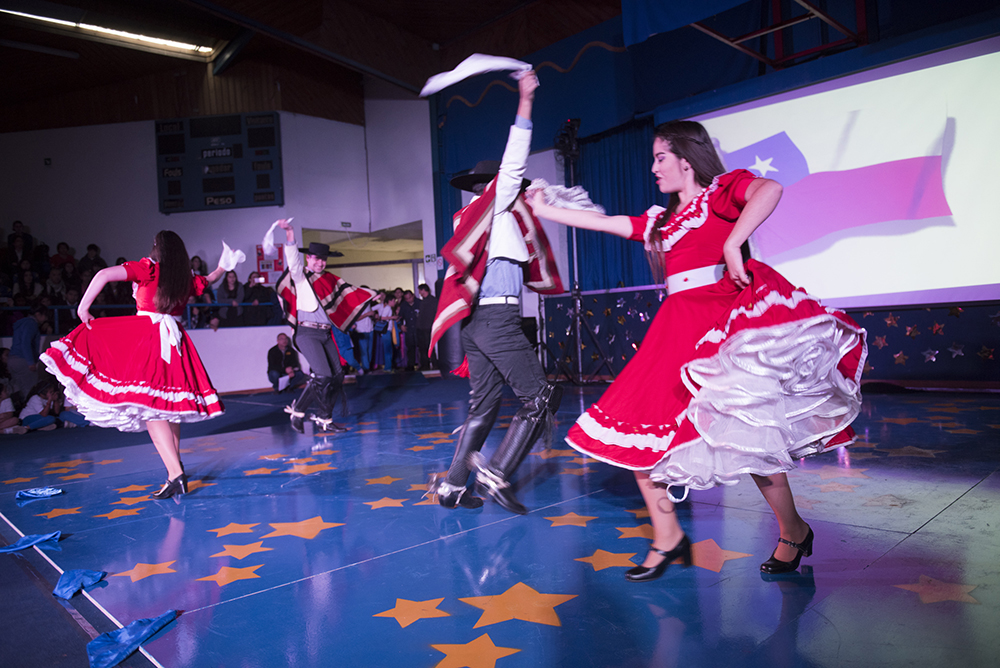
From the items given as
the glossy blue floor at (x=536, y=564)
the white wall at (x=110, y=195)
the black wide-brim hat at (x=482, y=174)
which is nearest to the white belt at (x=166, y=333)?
the glossy blue floor at (x=536, y=564)

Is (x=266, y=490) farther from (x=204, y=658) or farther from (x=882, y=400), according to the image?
(x=882, y=400)

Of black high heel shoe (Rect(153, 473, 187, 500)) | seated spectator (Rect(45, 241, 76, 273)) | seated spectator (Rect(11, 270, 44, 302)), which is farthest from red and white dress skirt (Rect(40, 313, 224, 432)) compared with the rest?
seated spectator (Rect(45, 241, 76, 273))

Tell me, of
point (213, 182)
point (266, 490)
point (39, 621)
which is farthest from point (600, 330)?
point (213, 182)

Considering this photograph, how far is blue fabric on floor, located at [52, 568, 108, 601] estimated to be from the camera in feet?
7.75

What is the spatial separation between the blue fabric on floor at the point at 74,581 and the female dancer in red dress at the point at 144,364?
1.40m

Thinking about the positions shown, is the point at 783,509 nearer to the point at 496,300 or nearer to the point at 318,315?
the point at 496,300

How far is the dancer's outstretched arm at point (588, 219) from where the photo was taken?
2.37m

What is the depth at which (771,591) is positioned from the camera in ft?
6.72

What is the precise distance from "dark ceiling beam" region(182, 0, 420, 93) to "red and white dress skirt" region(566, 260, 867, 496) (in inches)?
377

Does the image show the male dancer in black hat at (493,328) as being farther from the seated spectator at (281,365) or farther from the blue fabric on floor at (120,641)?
the seated spectator at (281,365)

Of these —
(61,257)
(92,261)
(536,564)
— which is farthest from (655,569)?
(61,257)

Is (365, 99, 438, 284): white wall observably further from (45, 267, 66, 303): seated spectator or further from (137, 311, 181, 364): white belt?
(137, 311, 181, 364): white belt

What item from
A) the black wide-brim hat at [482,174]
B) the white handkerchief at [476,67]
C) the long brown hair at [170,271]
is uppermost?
the white handkerchief at [476,67]

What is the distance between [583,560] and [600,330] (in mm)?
7077
